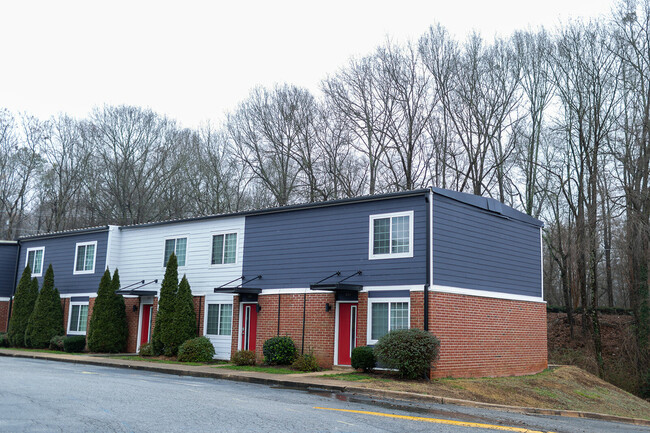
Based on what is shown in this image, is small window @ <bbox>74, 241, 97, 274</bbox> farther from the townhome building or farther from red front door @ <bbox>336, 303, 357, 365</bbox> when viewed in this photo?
red front door @ <bbox>336, 303, 357, 365</bbox>

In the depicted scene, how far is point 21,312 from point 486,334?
76.6 feet

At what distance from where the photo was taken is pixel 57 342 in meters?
29.1

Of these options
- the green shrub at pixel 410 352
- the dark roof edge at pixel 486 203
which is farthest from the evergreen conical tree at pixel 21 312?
the dark roof edge at pixel 486 203

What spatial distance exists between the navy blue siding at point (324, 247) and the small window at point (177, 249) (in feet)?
12.9

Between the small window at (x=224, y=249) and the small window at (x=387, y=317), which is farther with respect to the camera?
the small window at (x=224, y=249)

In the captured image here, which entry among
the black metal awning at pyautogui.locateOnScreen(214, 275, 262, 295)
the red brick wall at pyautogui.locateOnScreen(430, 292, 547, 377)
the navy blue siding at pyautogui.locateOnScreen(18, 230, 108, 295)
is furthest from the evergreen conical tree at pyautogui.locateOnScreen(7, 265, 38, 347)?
the red brick wall at pyautogui.locateOnScreen(430, 292, 547, 377)

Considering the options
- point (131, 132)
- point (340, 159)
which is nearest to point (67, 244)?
point (131, 132)

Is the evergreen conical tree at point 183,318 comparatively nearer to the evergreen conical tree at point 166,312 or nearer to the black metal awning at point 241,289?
the evergreen conical tree at point 166,312

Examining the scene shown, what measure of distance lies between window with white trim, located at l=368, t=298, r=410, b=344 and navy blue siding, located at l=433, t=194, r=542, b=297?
1.40 m

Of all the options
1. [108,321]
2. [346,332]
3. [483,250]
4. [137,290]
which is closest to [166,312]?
[137,290]

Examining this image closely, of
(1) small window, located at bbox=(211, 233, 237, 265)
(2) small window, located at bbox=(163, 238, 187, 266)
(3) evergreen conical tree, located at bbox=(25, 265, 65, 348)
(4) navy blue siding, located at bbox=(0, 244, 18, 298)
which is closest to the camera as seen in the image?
(1) small window, located at bbox=(211, 233, 237, 265)

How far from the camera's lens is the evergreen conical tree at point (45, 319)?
29719mm

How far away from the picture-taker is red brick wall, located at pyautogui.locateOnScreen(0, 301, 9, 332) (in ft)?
111

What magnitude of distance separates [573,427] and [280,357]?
11675 mm
